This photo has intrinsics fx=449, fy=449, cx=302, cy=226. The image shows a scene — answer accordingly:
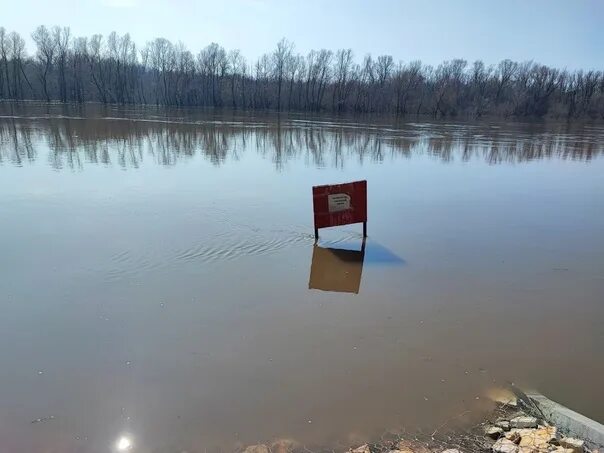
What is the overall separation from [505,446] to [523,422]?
452 millimetres

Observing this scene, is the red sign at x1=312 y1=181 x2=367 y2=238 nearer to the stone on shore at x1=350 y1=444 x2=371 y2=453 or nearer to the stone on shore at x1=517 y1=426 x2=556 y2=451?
the stone on shore at x1=350 y1=444 x2=371 y2=453

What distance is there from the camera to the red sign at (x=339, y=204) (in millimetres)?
8727

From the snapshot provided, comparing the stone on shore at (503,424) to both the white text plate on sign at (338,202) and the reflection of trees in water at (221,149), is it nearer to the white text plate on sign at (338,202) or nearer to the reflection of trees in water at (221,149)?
the white text plate on sign at (338,202)

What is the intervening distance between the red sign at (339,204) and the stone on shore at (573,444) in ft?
19.0

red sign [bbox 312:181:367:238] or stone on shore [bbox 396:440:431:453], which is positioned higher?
red sign [bbox 312:181:367:238]

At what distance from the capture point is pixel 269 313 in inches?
236

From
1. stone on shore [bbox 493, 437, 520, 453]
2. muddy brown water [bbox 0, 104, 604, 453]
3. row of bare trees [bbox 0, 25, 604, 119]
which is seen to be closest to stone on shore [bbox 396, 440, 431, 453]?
muddy brown water [bbox 0, 104, 604, 453]

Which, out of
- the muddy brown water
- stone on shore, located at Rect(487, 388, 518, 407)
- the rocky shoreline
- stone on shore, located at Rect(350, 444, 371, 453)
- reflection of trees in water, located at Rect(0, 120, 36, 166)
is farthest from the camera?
reflection of trees in water, located at Rect(0, 120, 36, 166)

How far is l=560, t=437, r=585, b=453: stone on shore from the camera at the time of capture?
3.38 metres

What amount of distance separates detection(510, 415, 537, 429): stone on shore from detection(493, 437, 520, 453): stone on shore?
29 cm

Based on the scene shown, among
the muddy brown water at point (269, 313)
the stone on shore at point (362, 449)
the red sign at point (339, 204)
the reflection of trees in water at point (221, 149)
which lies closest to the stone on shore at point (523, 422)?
the muddy brown water at point (269, 313)

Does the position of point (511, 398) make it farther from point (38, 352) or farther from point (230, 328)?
point (38, 352)

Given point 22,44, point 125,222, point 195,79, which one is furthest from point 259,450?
point 22,44

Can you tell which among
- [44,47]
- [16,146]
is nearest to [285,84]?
[44,47]
